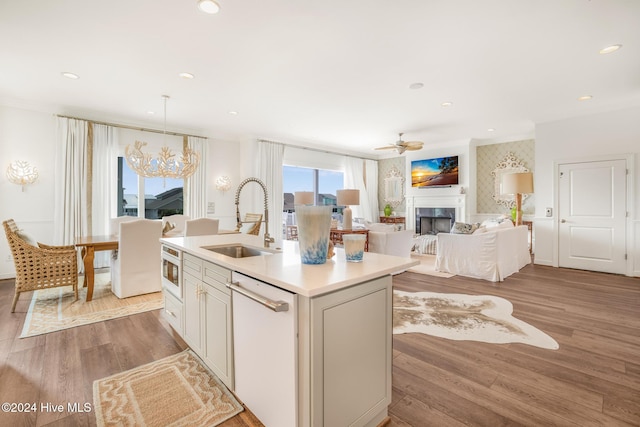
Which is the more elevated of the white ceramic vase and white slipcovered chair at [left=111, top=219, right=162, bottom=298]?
the white ceramic vase

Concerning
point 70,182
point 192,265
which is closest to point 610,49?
point 192,265

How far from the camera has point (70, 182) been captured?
16.3ft

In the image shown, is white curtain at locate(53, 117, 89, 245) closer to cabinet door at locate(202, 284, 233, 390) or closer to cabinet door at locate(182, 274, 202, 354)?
cabinet door at locate(182, 274, 202, 354)

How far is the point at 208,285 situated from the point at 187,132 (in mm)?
5246

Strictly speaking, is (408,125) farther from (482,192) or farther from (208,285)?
(208,285)

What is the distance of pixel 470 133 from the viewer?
6918 millimetres

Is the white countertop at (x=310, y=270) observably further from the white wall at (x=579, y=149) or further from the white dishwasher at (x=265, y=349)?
the white wall at (x=579, y=149)

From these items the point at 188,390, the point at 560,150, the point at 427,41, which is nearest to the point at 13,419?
the point at 188,390

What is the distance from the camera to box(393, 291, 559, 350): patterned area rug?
2723 mm

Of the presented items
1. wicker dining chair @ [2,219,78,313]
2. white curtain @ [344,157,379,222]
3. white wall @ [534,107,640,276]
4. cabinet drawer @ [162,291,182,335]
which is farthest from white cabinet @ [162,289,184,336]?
white curtain @ [344,157,379,222]

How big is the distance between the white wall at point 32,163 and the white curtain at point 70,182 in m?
0.15

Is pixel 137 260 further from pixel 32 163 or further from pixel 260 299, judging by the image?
pixel 260 299

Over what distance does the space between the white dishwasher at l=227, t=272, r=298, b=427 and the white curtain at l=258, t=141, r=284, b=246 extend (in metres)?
5.55

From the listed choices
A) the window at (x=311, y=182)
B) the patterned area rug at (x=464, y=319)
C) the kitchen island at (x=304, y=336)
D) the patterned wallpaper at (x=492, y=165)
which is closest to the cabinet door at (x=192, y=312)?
the kitchen island at (x=304, y=336)
